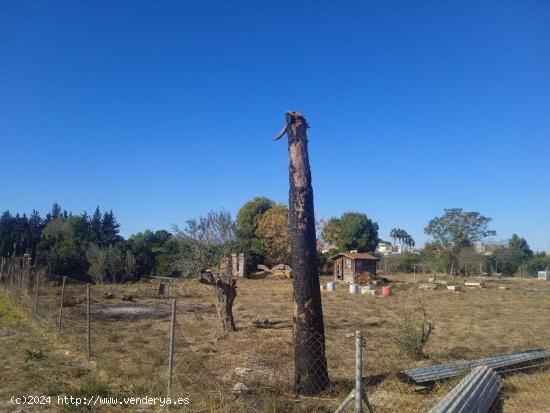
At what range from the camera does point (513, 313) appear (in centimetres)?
1606

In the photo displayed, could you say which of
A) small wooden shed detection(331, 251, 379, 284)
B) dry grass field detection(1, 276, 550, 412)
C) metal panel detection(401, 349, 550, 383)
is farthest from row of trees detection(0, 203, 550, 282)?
metal panel detection(401, 349, 550, 383)

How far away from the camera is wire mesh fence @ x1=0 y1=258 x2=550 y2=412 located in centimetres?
525

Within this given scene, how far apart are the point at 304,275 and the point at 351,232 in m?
40.4

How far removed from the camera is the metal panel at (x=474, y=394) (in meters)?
4.42

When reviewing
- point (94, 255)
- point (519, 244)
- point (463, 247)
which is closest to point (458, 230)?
point (463, 247)

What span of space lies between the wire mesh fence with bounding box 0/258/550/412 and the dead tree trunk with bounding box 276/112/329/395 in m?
0.07

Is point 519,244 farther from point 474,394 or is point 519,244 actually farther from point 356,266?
point 474,394

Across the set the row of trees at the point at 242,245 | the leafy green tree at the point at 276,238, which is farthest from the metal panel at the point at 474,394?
the leafy green tree at the point at 276,238

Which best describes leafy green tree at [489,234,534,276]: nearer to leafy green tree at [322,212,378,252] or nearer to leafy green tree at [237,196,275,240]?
leafy green tree at [322,212,378,252]

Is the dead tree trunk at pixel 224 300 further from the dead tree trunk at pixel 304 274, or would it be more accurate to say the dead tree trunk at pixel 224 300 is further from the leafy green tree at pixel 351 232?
the leafy green tree at pixel 351 232

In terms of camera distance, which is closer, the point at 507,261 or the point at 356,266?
the point at 356,266

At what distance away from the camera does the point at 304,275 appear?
559 cm

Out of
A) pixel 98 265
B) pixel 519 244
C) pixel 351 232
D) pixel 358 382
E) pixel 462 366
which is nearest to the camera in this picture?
pixel 358 382

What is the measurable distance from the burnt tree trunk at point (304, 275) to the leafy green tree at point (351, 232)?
130ft
